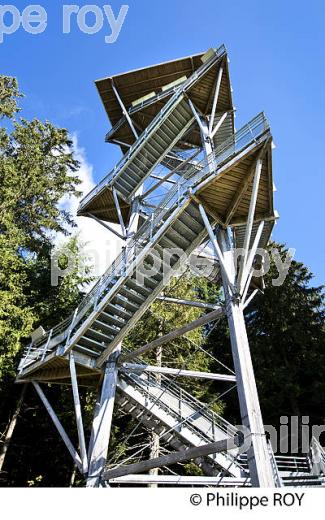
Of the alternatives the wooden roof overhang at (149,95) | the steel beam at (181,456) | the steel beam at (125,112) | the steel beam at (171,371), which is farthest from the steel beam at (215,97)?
the steel beam at (181,456)

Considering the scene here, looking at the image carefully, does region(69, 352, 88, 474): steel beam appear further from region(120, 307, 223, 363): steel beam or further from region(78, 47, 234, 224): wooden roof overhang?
region(78, 47, 234, 224): wooden roof overhang

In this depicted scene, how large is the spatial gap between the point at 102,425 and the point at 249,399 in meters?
4.34

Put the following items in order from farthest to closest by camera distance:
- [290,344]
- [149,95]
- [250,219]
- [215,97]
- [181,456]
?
[290,344] < [149,95] < [215,97] < [250,219] < [181,456]

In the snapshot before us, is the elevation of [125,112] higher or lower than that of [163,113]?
higher

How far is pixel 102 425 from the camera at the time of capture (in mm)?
9445

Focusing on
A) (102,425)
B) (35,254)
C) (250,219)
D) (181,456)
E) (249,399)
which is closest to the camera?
(249,399)

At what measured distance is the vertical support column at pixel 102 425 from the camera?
344 inches

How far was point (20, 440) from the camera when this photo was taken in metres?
16.1

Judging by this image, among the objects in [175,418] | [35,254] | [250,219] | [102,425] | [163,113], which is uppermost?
[163,113]

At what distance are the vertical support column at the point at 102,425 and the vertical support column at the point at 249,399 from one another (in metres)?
3.92

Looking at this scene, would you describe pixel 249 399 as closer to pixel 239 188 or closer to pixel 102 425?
pixel 102 425

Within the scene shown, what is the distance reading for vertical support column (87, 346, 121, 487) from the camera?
8.75 m

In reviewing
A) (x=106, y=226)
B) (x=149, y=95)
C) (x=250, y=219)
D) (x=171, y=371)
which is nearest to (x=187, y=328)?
(x=171, y=371)
